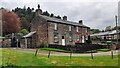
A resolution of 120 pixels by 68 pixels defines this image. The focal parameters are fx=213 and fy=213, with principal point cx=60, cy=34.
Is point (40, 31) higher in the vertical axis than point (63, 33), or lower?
higher

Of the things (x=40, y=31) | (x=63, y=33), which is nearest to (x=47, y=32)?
(x=40, y=31)

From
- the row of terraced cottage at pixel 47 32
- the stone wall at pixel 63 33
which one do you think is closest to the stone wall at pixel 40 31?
the row of terraced cottage at pixel 47 32

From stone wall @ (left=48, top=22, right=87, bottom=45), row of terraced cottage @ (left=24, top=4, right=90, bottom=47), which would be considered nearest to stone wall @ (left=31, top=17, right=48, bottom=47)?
row of terraced cottage @ (left=24, top=4, right=90, bottom=47)

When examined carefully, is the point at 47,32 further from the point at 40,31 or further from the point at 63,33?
the point at 63,33

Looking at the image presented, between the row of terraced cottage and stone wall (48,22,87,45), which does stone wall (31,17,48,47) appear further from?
stone wall (48,22,87,45)

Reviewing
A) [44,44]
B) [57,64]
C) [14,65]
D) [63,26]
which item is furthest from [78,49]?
[14,65]

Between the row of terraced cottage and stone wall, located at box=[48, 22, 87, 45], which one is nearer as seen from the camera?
the row of terraced cottage

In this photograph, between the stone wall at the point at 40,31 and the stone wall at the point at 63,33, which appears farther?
the stone wall at the point at 63,33

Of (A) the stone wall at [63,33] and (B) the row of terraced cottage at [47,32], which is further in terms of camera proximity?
(A) the stone wall at [63,33]

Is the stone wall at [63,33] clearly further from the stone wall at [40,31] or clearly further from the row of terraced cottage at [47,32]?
the stone wall at [40,31]

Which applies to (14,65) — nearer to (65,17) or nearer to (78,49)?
(78,49)

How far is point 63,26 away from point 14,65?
97.6 feet

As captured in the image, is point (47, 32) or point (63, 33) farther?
point (63, 33)

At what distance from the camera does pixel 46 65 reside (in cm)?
1850
